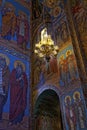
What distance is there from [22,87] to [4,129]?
1.26 metres

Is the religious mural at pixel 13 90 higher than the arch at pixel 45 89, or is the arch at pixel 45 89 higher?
A: the arch at pixel 45 89

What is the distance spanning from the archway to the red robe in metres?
7.35

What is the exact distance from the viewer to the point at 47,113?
12.9 metres

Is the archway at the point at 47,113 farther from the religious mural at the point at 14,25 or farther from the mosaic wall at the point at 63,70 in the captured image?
the religious mural at the point at 14,25

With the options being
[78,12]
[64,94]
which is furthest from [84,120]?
[78,12]

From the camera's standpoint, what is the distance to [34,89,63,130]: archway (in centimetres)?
1232

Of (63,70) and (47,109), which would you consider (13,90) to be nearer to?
(63,70)

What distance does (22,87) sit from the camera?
4844 mm

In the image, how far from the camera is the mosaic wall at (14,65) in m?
4.28

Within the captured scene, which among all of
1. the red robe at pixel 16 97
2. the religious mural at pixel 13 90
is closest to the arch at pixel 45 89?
the religious mural at pixel 13 90

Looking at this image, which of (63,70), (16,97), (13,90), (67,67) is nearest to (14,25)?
(13,90)

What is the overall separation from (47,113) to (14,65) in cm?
869

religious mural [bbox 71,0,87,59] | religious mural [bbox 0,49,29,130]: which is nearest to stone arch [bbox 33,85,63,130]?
religious mural [bbox 71,0,87,59]

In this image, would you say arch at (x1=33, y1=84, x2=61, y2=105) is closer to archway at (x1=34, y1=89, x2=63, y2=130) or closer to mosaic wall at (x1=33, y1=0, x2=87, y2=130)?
mosaic wall at (x1=33, y1=0, x2=87, y2=130)
